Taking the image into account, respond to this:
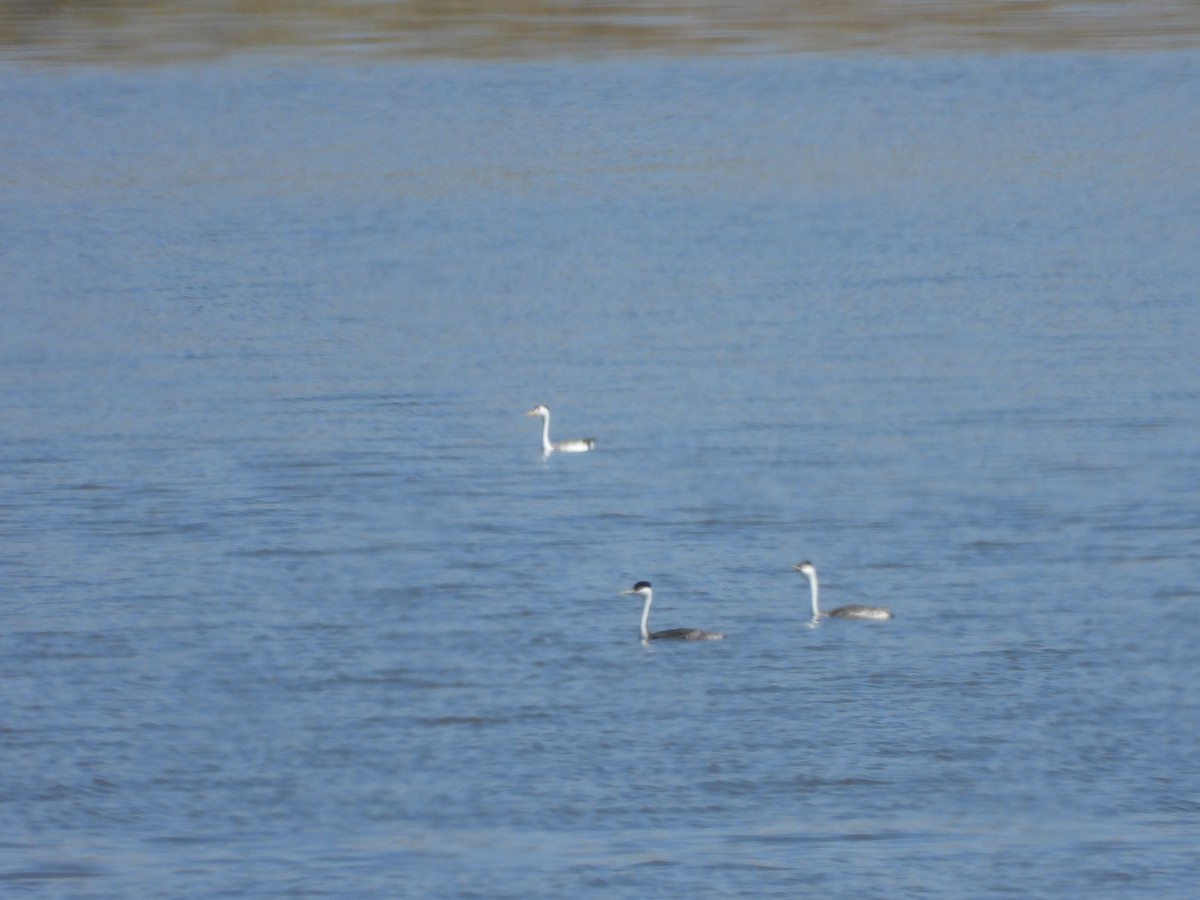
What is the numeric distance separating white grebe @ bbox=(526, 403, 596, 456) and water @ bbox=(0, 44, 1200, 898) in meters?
0.15

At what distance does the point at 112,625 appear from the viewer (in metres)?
14.5

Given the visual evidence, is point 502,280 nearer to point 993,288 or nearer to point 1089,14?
point 993,288

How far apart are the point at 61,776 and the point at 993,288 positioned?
14.5 m

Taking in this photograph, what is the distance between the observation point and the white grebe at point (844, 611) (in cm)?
1402

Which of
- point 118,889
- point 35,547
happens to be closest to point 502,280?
point 35,547

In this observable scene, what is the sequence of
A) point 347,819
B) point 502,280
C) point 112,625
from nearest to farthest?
point 347,819, point 112,625, point 502,280

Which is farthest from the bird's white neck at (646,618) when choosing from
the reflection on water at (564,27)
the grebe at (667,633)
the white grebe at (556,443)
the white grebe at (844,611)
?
the reflection on water at (564,27)

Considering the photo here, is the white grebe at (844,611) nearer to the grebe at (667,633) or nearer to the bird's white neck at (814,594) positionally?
the bird's white neck at (814,594)

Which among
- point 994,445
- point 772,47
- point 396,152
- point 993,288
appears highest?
point 772,47

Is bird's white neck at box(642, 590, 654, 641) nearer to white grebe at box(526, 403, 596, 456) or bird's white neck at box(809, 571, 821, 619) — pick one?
bird's white neck at box(809, 571, 821, 619)

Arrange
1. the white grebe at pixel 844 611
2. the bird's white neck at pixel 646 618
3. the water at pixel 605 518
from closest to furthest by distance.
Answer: the water at pixel 605 518 → the bird's white neck at pixel 646 618 → the white grebe at pixel 844 611

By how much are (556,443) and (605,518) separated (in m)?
2.16

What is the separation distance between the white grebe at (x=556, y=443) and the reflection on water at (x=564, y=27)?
23436 millimetres

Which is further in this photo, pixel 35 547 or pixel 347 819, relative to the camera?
pixel 35 547
